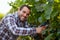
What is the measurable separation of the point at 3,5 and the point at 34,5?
120 inches

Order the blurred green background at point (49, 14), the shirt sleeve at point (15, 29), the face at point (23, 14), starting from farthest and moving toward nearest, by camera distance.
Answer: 1. the face at point (23, 14)
2. the shirt sleeve at point (15, 29)
3. the blurred green background at point (49, 14)

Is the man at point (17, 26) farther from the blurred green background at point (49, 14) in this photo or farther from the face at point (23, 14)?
the blurred green background at point (49, 14)

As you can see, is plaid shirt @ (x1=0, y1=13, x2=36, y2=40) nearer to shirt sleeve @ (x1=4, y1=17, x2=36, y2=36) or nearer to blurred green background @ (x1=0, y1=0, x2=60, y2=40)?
shirt sleeve @ (x1=4, y1=17, x2=36, y2=36)

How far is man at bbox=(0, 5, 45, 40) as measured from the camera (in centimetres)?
149

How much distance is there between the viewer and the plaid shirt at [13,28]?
149 centimetres

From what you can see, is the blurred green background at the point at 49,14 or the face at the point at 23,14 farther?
the face at the point at 23,14

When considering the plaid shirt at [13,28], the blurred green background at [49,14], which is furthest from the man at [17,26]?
A: the blurred green background at [49,14]

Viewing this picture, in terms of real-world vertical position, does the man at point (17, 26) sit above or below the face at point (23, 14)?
below

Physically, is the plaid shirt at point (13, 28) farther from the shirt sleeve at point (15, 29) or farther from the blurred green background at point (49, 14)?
the blurred green background at point (49, 14)

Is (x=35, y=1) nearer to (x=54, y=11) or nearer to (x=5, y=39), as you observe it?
(x=54, y=11)

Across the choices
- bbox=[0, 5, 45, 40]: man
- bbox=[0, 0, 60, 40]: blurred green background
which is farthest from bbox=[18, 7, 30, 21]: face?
bbox=[0, 0, 60, 40]: blurred green background

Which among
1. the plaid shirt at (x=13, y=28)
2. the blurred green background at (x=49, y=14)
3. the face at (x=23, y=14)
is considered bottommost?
the plaid shirt at (x=13, y=28)

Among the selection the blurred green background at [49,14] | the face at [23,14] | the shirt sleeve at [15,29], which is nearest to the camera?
the blurred green background at [49,14]

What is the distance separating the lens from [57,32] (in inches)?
45.6
